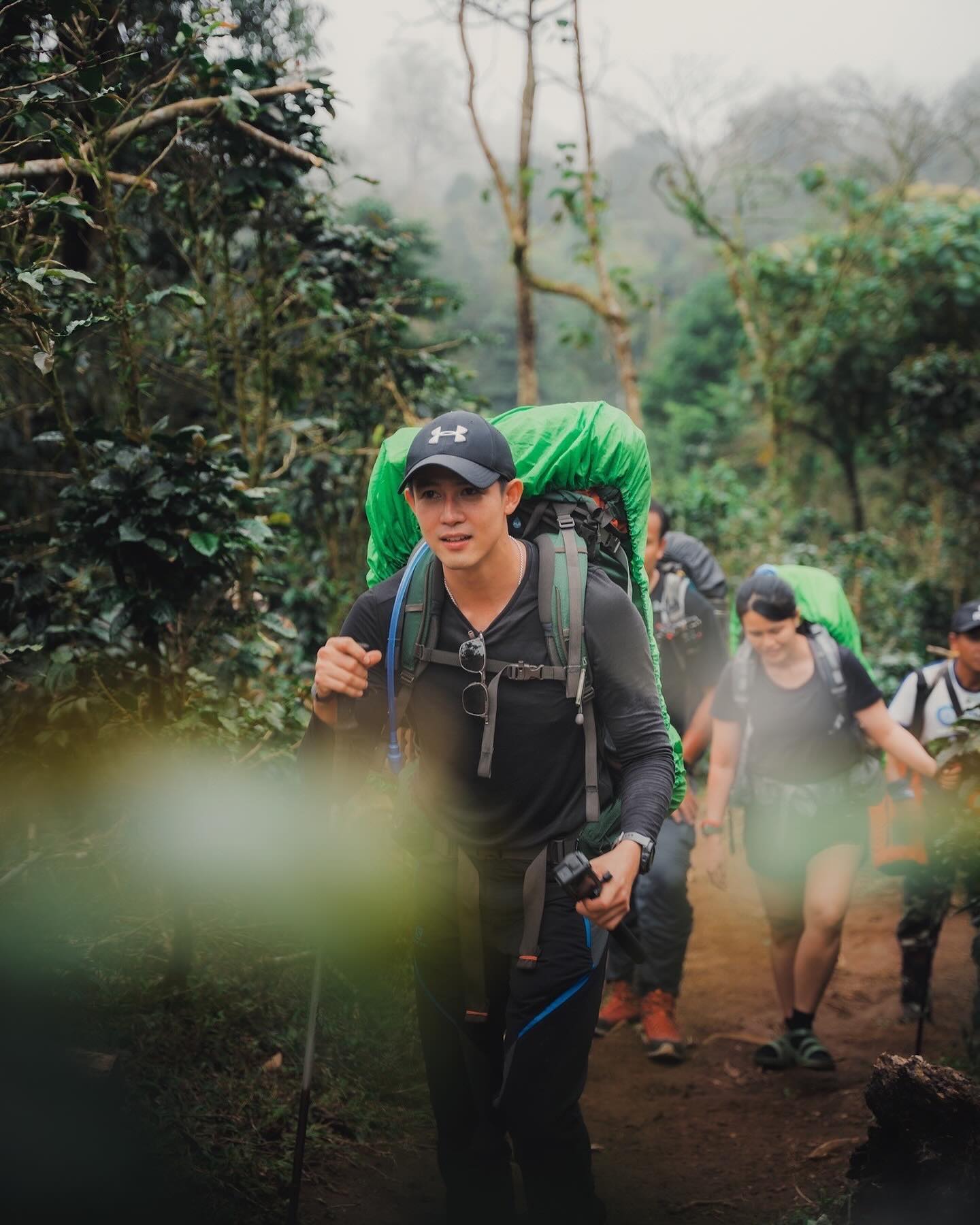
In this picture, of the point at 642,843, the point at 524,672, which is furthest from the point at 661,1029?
the point at 524,672

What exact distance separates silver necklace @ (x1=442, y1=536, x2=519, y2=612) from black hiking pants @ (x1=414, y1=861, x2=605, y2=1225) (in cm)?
71

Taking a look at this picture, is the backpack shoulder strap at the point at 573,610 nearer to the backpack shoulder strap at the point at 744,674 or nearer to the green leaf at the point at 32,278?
the green leaf at the point at 32,278

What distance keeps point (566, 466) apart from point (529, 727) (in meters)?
0.74

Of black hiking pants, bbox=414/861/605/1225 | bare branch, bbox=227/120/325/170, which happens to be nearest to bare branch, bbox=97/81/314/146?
bare branch, bbox=227/120/325/170

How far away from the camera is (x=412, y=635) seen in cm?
262

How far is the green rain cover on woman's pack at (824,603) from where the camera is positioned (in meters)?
4.54

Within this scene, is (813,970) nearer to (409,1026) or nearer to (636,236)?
(409,1026)

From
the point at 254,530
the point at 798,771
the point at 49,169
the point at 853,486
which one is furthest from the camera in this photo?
the point at 853,486

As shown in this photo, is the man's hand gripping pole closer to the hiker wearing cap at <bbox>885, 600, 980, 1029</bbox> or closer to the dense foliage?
the dense foliage

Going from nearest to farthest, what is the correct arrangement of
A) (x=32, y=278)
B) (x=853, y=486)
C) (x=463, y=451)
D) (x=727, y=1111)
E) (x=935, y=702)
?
(x=463, y=451) → (x=32, y=278) → (x=727, y=1111) → (x=935, y=702) → (x=853, y=486)

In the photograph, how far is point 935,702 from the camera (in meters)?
4.58

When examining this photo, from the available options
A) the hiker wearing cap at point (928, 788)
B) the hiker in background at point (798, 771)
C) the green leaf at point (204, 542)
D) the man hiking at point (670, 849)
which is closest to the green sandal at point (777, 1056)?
the hiker in background at point (798, 771)

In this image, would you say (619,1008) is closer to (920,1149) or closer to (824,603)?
(824,603)

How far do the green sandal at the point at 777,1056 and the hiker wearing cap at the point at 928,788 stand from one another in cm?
61
